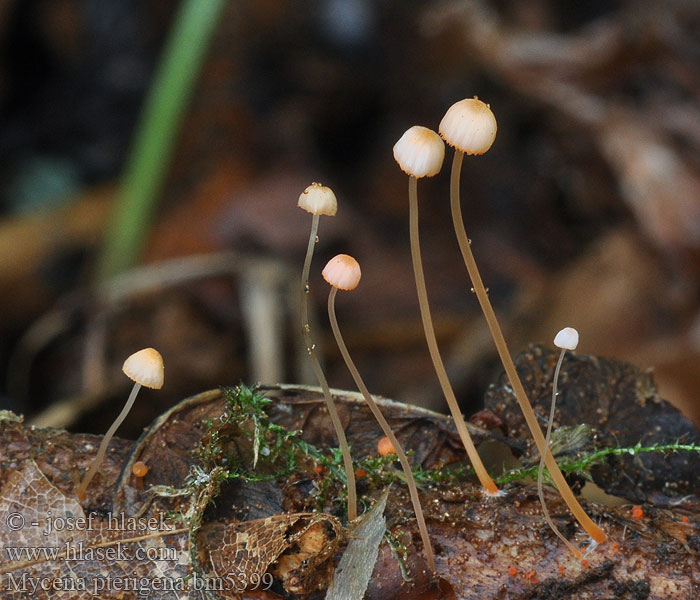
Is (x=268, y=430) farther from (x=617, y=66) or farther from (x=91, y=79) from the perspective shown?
(x=91, y=79)

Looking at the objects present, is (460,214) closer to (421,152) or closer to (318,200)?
(421,152)

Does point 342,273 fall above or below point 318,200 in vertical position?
below

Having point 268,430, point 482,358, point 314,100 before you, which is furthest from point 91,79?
point 268,430

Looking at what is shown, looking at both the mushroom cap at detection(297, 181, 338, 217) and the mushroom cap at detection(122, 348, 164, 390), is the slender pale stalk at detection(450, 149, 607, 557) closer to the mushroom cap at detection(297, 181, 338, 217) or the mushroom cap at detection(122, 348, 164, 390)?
the mushroom cap at detection(297, 181, 338, 217)

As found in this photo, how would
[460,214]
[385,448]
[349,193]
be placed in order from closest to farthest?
[460,214] < [385,448] < [349,193]

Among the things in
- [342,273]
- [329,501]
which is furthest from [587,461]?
[342,273]

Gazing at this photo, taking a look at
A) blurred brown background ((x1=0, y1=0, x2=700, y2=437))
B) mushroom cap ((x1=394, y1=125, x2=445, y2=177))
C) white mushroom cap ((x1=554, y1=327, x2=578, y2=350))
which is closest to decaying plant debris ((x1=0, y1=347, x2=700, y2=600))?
white mushroom cap ((x1=554, y1=327, x2=578, y2=350))

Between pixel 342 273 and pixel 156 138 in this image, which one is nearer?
pixel 342 273
